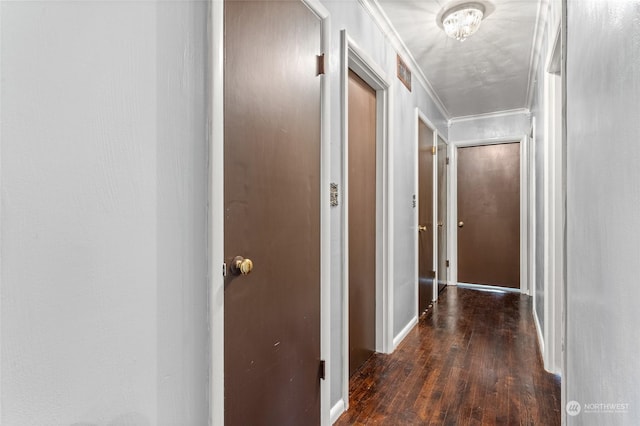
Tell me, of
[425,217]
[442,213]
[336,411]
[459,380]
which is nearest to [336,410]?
[336,411]

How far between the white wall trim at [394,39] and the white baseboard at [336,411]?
7.96 feet

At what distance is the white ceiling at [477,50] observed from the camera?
7.56ft

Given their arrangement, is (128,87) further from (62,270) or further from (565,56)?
(565,56)

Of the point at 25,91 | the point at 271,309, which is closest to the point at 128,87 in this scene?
the point at 25,91

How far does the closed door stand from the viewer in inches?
173

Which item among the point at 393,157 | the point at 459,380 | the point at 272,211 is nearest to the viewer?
the point at 272,211

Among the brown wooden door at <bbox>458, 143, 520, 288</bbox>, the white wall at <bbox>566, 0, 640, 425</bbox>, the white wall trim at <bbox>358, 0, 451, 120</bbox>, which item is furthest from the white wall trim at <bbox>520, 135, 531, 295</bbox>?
the white wall at <bbox>566, 0, 640, 425</bbox>

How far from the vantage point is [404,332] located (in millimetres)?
2920

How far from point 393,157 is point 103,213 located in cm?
220

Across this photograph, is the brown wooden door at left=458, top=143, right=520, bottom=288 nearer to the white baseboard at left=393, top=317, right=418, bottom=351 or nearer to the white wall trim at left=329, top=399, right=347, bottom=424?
the white baseboard at left=393, top=317, right=418, bottom=351

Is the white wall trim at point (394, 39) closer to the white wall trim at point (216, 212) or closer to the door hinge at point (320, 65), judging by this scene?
the door hinge at point (320, 65)

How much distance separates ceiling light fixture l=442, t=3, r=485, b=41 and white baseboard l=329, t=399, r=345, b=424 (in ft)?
8.28

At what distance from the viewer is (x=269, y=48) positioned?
129 cm

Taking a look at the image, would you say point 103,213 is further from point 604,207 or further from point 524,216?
point 524,216
